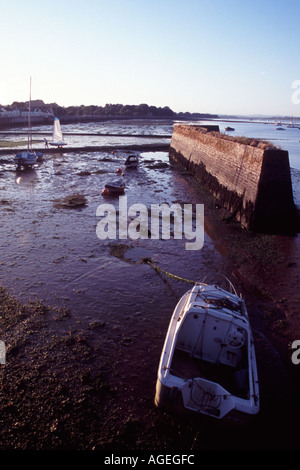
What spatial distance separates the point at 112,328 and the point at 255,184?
13.7 meters

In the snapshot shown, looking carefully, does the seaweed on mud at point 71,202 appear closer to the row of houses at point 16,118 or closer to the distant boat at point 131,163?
the distant boat at point 131,163

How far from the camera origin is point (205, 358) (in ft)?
25.7

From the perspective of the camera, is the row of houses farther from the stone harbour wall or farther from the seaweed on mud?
the stone harbour wall

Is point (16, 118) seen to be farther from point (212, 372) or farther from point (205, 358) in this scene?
point (212, 372)

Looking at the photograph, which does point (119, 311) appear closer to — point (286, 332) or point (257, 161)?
point (286, 332)

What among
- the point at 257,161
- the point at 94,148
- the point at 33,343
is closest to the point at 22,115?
the point at 94,148

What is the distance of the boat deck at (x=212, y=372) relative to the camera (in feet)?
23.2

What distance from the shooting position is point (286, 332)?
1023 cm

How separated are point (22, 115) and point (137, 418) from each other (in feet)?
392
